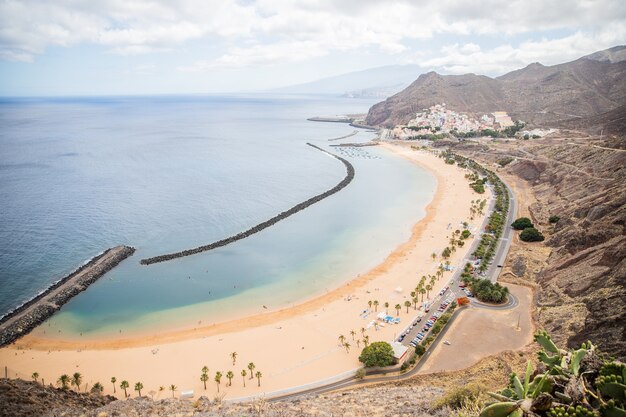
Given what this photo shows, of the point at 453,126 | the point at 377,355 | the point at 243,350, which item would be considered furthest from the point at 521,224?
the point at 453,126

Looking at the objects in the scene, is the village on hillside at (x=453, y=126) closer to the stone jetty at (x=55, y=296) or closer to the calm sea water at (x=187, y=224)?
the calm sea water at (x=187, y=224)

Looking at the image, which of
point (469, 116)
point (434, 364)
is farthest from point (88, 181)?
point (469, 116)

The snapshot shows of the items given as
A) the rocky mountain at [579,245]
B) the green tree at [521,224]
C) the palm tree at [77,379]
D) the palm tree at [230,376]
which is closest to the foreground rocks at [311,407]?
the palm tree at [230,376]

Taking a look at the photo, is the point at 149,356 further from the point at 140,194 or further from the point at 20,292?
the point at 140,194

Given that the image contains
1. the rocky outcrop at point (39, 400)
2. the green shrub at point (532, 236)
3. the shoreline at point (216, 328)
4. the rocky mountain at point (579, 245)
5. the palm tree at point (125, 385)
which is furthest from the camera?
the green shrub at point (532, 236)

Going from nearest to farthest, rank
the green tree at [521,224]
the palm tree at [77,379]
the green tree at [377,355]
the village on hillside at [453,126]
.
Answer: the palm tree at [77,379] < the green tree at [377,355] < the green tree at [521,224] < the village on hillside at [453,126]

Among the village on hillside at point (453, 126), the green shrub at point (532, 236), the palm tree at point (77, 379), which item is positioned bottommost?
the palm tree at point (77, 379)

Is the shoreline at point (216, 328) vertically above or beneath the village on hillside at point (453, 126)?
beneath
